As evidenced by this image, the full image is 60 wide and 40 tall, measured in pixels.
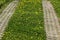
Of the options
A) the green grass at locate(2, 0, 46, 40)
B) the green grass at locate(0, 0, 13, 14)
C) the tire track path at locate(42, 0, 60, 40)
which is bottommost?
the tire track path at locate(42, 0, 60, 40)

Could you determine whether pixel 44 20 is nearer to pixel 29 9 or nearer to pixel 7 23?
pixel 7 23

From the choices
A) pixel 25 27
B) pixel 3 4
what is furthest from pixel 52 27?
pixel 3 4

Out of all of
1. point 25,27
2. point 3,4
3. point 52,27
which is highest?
point 3,4

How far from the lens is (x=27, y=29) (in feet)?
40.7

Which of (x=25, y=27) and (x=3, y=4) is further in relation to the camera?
(x=3, y=4)

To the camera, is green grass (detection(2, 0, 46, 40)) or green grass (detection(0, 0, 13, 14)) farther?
green grass (detection(0, 0, 13, 14))

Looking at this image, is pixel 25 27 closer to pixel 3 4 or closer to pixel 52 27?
pixel 52 27

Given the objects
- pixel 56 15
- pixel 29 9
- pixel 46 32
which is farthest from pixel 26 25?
pixel 29 9

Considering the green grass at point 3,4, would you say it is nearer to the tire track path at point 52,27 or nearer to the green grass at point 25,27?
the green grass at point 25,27

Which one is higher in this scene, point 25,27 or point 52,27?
point 25,27

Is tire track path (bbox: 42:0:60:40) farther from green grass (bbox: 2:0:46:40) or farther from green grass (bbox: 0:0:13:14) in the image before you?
green grass (bbox: 0:0:13:14)

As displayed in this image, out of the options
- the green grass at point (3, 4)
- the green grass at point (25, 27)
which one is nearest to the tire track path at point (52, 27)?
the green grass at point (25, 27)

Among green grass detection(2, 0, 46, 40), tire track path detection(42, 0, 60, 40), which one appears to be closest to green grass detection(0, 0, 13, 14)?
green grass detection(2, 0, 46, 40)

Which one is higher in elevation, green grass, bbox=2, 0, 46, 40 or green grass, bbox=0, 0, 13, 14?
green grass, bbox=0, 0, 13, 14
